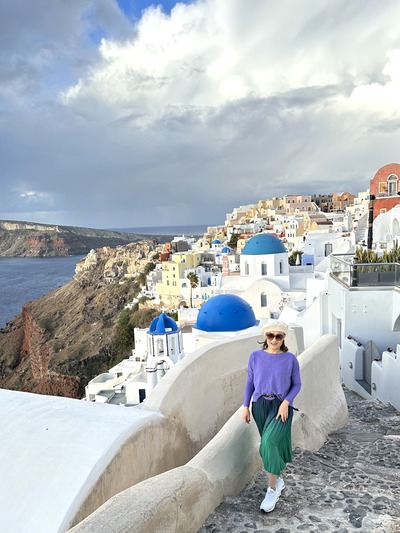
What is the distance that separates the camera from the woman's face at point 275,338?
362cm

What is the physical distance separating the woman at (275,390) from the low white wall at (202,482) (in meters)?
0.33

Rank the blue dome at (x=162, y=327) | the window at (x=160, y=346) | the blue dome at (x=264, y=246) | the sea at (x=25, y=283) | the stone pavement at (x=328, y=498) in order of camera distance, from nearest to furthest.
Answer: the stone pavement at (x=328, y=498) < the window at (x=160, y=346) < the blue dome at (x=162, y=327) < the blue dome at (x=264, y=246) < the sea at (x=25, y=283)

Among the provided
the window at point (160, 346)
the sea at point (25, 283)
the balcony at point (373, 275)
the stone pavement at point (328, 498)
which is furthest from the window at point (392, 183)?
the sea at point (25, 283)

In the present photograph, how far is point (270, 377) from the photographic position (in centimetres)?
366

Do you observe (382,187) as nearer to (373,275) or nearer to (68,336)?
(373,275)

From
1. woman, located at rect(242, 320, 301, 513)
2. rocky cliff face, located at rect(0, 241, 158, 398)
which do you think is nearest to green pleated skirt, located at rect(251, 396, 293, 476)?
woman, located at rect(242, 320, 301, 513)

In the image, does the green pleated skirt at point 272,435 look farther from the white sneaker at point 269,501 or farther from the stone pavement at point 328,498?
the stone pavement at point 328,498

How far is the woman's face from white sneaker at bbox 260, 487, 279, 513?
1.12m

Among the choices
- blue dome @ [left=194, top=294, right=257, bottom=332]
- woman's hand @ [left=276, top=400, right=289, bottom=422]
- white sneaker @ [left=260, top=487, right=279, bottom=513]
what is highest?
woman's hand @ [left=276, top=400, right=289, bottom=422]

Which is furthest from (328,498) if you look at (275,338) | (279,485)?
(275,338)

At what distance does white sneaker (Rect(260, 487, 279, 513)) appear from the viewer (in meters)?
3.34

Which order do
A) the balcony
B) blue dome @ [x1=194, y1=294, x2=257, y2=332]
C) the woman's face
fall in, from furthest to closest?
blue dome @ [x1=194, y1=294, x2=257, y2=332] < the balcony < the woman's face

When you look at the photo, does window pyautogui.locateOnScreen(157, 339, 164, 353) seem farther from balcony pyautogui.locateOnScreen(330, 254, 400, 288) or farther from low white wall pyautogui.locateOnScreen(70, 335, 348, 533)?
low white wall pyautogui.locateOnScreen(70, 335, 348, 533)

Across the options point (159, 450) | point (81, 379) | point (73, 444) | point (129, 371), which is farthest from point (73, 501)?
point (81, 379)
